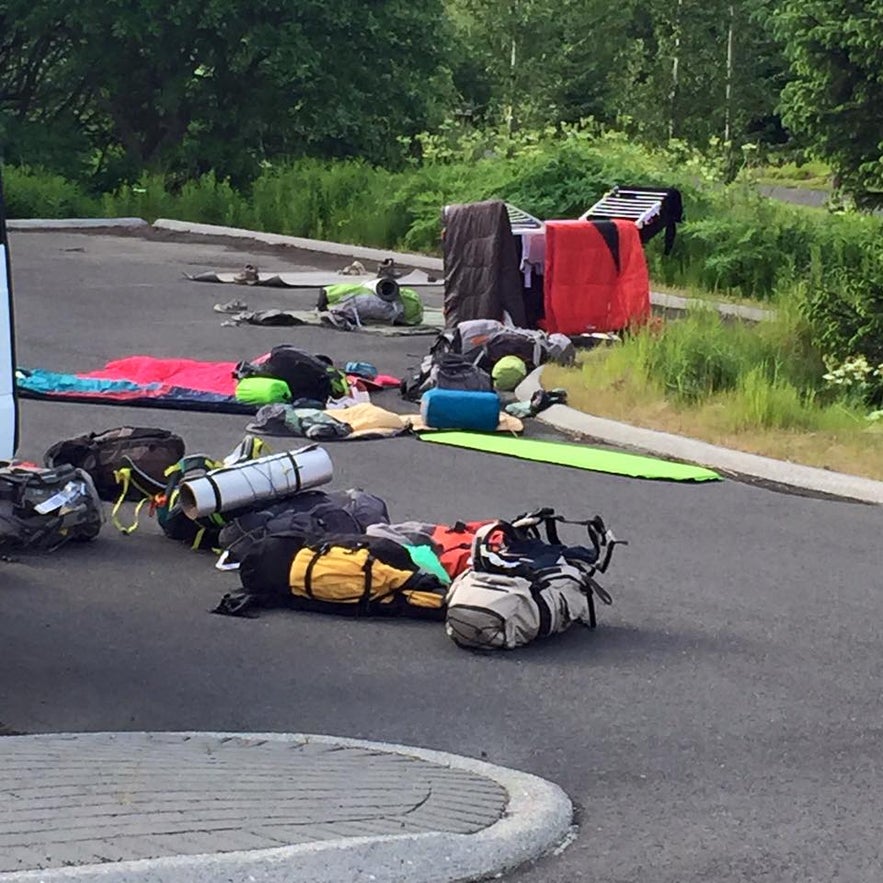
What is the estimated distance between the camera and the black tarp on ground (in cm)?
1583

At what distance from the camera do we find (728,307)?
694 inches

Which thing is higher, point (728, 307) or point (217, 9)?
point (217, 9)

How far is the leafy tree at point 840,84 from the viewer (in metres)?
14.5

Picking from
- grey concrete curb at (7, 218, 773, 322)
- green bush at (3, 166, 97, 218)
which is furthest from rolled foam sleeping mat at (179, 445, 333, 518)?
green bush at (3, 166, 97, 218)

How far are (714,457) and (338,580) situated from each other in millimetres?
4456

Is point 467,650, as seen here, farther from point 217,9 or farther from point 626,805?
point 217,9

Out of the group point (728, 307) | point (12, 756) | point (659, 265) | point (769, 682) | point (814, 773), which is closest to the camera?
point (12, 756)

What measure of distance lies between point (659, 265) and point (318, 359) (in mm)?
8005

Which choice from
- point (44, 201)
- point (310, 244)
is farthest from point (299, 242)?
point (44, 201)

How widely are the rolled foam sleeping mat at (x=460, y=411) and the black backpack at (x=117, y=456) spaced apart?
277 centimetres

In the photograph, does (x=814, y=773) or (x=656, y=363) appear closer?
(x=814, y=773)

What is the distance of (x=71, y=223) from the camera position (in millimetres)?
27172

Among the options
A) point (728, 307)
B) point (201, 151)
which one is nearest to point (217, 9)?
point (201, 151)

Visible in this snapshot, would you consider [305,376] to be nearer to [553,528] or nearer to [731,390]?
[731,390]
